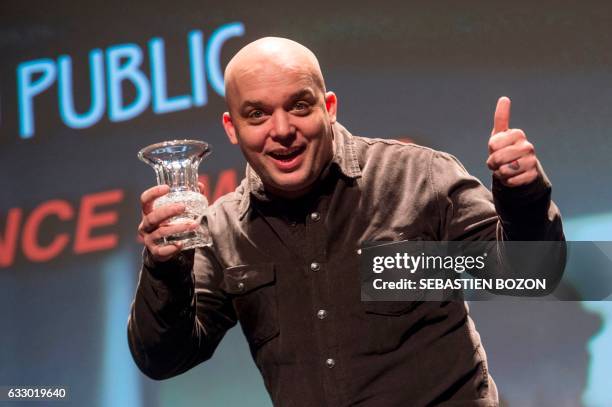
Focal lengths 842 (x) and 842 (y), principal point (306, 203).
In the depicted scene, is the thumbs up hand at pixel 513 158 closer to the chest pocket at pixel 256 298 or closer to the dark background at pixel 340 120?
the chest pocket at pixel 256 298

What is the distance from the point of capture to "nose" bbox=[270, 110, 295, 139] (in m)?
1.52

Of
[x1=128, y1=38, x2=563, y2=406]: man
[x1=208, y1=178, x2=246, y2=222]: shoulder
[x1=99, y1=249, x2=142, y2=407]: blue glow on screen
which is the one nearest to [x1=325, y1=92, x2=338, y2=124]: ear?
[x1=128, y1=38, x2=563, y2=406]: man

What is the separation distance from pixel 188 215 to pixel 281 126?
23cm

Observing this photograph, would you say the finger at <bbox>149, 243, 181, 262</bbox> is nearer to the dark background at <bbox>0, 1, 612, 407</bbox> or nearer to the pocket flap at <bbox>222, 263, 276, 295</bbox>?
the pocket flap at <bbox>222, 263, 276, 295</bbox>

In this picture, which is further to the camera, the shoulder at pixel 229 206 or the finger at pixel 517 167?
the shoulder at pixel 229 206

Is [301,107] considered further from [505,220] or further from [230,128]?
[505,220]

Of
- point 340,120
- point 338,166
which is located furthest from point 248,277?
point 340,120

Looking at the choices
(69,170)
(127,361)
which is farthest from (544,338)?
(69,170)

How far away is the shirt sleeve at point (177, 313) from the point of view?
1.47m

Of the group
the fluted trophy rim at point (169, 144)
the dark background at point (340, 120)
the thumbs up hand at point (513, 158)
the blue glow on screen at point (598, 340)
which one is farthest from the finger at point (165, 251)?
the blue glow on screen at point (598, 340)

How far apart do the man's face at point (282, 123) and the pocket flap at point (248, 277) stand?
0.16m

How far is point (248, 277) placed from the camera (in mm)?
1604

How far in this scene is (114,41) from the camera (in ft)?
8.65

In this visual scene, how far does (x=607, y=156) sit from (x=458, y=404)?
3.56 feet
